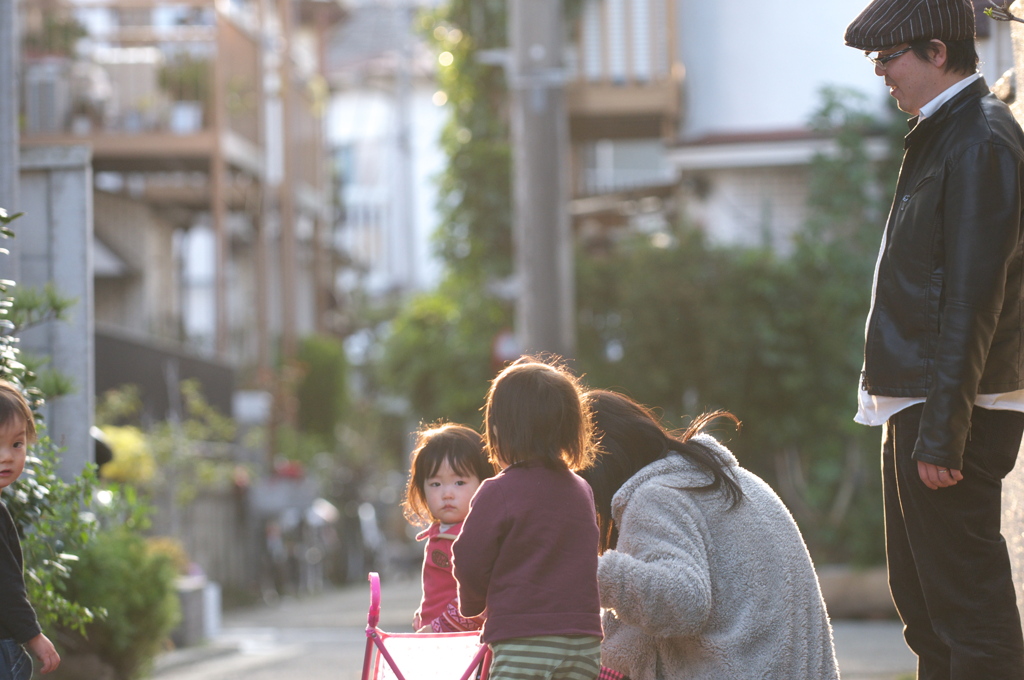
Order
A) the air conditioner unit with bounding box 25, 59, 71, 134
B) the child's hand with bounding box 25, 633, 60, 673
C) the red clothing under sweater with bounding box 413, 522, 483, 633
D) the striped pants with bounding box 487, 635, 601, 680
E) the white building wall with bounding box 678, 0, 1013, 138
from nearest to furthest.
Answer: the striped pants with bounding box 487, 635, 601, 680
the child's hand with bounding box 25, 633, 60, 673
the red clothing under sweater with bounding box 413, 522, 483, 633
the air conditioner unit with bounding box 25, 59, 71, 134
the white building wall with bounding box 678, 0, 1013, 138

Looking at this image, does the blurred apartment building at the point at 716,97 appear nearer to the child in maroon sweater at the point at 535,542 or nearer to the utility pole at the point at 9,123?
the utility pole at the point at 9,123

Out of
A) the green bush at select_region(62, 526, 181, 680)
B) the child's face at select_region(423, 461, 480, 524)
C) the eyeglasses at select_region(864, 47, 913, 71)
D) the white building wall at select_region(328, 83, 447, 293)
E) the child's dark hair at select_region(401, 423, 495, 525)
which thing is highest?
the white building wall at select_region(328, 83, 447, 293)

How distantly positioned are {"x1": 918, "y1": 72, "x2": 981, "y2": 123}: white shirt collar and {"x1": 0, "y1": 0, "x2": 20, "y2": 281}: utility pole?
11.2 ft

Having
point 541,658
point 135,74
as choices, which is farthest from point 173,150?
point 541,658

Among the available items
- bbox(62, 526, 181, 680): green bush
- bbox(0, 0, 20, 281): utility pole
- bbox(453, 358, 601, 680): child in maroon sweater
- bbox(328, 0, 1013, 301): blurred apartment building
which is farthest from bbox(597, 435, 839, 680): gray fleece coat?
bbox(328, 0, 1013, 301): blurred apartment building

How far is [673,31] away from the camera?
16016 mm

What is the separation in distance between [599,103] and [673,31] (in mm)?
1184

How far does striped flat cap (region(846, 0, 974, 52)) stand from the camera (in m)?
3.67

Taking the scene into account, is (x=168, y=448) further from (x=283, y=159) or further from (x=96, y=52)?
(x=283, y=159)

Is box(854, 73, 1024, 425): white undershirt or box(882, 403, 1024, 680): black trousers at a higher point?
box(854, 73, 1024, 425): white undershirt

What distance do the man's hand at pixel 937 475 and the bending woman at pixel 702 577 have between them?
1.27 feet

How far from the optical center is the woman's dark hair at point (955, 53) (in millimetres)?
3725

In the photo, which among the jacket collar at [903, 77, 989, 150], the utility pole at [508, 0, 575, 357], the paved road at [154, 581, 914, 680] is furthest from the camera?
the utility pole at [508, 0, 575, 357]

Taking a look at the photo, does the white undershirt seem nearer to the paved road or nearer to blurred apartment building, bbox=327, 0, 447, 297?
the paved road
